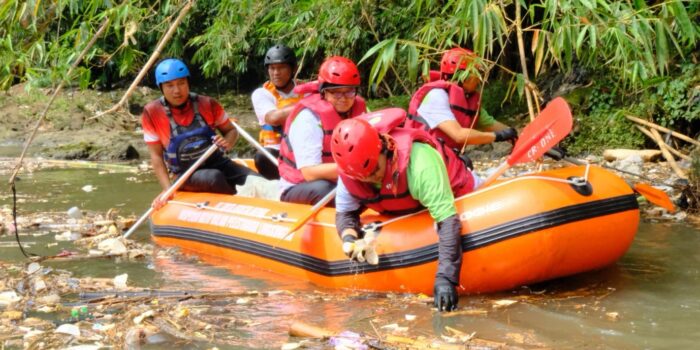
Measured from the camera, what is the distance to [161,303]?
5.09 meters

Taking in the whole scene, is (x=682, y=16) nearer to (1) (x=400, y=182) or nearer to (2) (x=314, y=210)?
(1) (x=400, y=182)

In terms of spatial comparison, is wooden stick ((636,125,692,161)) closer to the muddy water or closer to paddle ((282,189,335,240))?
the muddy water

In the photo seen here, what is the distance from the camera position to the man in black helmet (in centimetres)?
737

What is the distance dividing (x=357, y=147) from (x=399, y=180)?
41 centimetres

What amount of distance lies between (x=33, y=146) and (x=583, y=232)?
12369 mm

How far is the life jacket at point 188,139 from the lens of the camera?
7.22m

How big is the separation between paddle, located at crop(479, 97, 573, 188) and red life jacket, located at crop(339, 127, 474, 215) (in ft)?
0.56

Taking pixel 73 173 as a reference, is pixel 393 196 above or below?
above

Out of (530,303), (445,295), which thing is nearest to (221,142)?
(445,295)

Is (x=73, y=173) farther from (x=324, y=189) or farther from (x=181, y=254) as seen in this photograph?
(x=324, y=189)

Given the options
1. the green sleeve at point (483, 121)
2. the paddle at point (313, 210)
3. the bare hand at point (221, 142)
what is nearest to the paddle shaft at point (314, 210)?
the paddle at point (313, 210)

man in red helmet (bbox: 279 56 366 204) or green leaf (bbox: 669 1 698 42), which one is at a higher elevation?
green leaf (bbox: 669 1 698 42)

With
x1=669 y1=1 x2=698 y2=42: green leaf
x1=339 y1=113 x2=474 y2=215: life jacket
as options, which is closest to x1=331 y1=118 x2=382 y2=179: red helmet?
x1=339 y1=113 x2=474 y2=215: life jacket

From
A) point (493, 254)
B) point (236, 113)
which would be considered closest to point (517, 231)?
point (493, 254)
